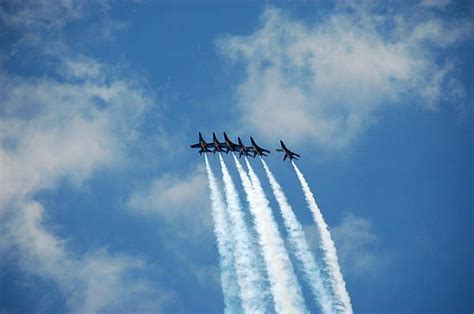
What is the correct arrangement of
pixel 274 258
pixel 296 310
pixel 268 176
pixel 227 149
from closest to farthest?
1. pixel 296 310
2. pixel 274 258
3. pixel 268 176
4. pixel 227 149

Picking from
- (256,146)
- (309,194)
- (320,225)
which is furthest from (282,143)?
(320,225)

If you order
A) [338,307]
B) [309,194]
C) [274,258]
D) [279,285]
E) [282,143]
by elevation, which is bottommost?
[338,307]

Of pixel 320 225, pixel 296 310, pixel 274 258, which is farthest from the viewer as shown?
pixel 320 225

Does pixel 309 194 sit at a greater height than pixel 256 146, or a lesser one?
lesser

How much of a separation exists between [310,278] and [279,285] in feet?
18.0

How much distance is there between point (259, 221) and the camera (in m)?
84.9

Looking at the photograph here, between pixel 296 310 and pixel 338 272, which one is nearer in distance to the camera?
pixel 296 310

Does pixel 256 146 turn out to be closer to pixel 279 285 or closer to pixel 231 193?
pixel 231 193

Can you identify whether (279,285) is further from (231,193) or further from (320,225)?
(231,193)

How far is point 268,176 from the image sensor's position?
93438 mm

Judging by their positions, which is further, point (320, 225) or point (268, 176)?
point (268, 176)

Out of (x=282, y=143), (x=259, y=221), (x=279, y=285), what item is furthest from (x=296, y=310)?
(x=282, y=143)

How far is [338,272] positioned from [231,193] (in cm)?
2375

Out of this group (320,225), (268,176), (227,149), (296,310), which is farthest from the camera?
(227,149)
